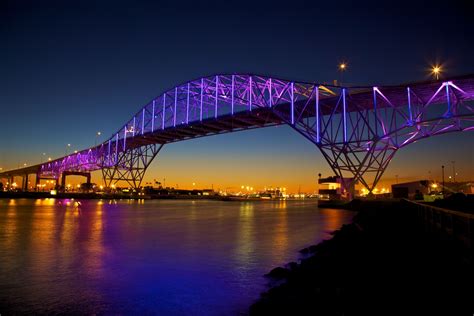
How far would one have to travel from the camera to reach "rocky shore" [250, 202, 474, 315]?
576cm

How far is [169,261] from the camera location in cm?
1295

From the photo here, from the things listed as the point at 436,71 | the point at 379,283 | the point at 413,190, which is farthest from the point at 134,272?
the point at 413,190

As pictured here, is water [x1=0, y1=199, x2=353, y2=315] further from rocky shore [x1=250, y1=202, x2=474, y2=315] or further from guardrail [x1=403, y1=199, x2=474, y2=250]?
guardrail [x1=403, y1=199, x2=474, y2=250]

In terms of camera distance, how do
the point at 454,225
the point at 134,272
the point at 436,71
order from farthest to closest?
the point at 436,71 → the point at 134,272 → the point at 454,225

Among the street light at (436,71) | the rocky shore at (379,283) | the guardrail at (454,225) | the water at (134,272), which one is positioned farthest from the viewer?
the street light at (436,71)

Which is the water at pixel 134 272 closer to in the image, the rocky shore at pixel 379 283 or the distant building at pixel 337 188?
the rocky shore at pixel 379 283

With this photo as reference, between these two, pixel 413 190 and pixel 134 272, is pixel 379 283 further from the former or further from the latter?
pixel 413 190

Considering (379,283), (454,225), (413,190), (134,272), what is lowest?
(134,272)

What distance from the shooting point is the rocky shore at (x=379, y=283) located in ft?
18.9

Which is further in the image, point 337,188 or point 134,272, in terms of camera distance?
point 337,188

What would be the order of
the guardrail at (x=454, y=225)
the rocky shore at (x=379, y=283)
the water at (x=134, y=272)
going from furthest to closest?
the guardrail at (x=454, y=225) → the water at (x=134, y=272) → the rocky shore at (x=379, y=283)

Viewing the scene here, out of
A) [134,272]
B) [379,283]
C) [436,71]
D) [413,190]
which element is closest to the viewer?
[379,283]

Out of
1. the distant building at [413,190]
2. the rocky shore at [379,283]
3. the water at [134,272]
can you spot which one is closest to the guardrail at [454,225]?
the rocky shore at [379,283]

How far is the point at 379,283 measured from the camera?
7195 mm
